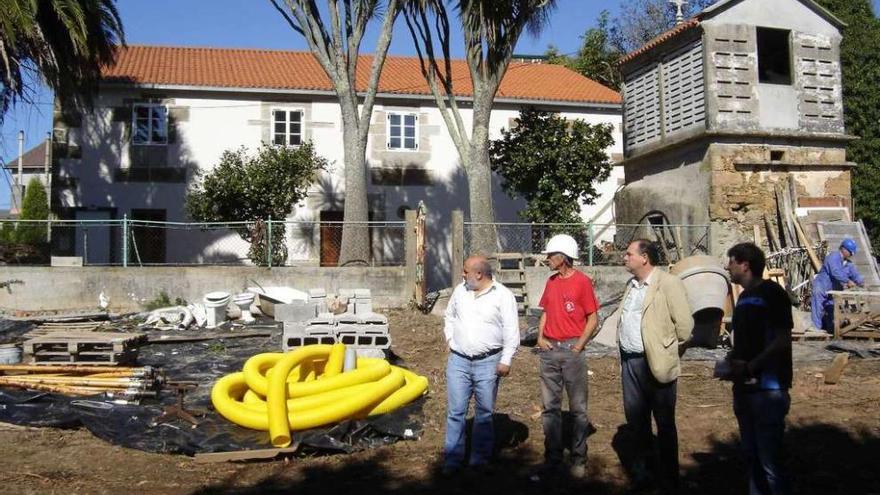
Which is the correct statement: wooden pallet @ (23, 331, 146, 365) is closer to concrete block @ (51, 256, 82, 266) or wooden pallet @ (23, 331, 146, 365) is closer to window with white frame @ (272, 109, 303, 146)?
concrete block @ (51, 256, 82, 266)

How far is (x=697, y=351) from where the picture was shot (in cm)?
1062

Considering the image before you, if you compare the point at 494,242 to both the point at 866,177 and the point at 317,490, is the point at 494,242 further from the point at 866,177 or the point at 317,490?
the point at 866,177

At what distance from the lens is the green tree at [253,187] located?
62.0 ft

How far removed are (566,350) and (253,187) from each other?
47.9 feet

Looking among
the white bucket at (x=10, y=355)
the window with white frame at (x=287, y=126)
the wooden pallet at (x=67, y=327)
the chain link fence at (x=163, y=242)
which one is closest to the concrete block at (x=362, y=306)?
the chain link fence at (x=163, y=242)

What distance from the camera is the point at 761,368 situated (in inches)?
167

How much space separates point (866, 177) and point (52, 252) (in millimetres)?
25187

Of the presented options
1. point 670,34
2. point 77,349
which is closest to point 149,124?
point 77,349

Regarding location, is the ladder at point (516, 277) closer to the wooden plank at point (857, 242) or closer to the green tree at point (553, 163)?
the green tree at point (553, 163)

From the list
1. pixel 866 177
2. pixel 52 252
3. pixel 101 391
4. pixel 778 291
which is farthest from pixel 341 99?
pixel 866 177

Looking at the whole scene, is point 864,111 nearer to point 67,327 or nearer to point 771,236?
point 771,236

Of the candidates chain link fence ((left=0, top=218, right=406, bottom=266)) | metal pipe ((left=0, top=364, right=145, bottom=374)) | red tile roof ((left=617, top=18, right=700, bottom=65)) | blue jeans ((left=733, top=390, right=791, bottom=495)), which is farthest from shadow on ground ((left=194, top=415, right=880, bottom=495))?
red tile roof ((left=617, top=18, right=700, bottom=65))

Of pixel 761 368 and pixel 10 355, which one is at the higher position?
pixel 761 368

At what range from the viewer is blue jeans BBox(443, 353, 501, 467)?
18.7ft
